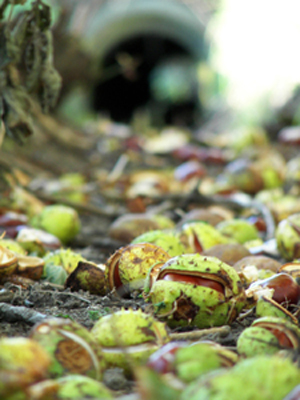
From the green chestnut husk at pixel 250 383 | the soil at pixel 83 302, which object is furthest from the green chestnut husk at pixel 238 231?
the green chestnut husk at pixel 250 383

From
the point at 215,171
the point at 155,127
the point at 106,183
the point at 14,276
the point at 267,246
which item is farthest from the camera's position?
the point at 155,127

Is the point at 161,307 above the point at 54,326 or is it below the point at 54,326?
below

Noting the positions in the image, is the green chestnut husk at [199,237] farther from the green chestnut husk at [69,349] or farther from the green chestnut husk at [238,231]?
the green chestnut husk at [69,349]

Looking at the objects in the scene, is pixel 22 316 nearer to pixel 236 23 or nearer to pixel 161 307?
pixel 161 307

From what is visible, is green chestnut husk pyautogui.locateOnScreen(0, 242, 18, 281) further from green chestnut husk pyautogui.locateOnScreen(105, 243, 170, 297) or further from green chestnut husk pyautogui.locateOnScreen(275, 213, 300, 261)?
green chestnut husk pyautogui.locateOnScreen(275, 213, 300, 261)

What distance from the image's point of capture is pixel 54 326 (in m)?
1.26

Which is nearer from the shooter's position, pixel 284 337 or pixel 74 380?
pixel 74 380

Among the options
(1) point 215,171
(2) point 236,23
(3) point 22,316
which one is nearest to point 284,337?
(3) point 22,316

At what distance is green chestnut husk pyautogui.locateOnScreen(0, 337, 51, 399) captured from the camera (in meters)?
0.92

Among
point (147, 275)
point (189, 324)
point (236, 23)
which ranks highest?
→ point (236, 23)

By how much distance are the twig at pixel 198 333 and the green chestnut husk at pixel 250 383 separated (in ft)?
1.33

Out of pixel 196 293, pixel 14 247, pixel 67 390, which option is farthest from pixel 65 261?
pixel 67 390

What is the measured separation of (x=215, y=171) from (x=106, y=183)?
1597 mm

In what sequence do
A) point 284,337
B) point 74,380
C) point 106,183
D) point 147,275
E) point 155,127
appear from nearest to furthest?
1. point 74,380
2. point 284,337
3. point 147,275
4. point 106,183
5. point 155,127
